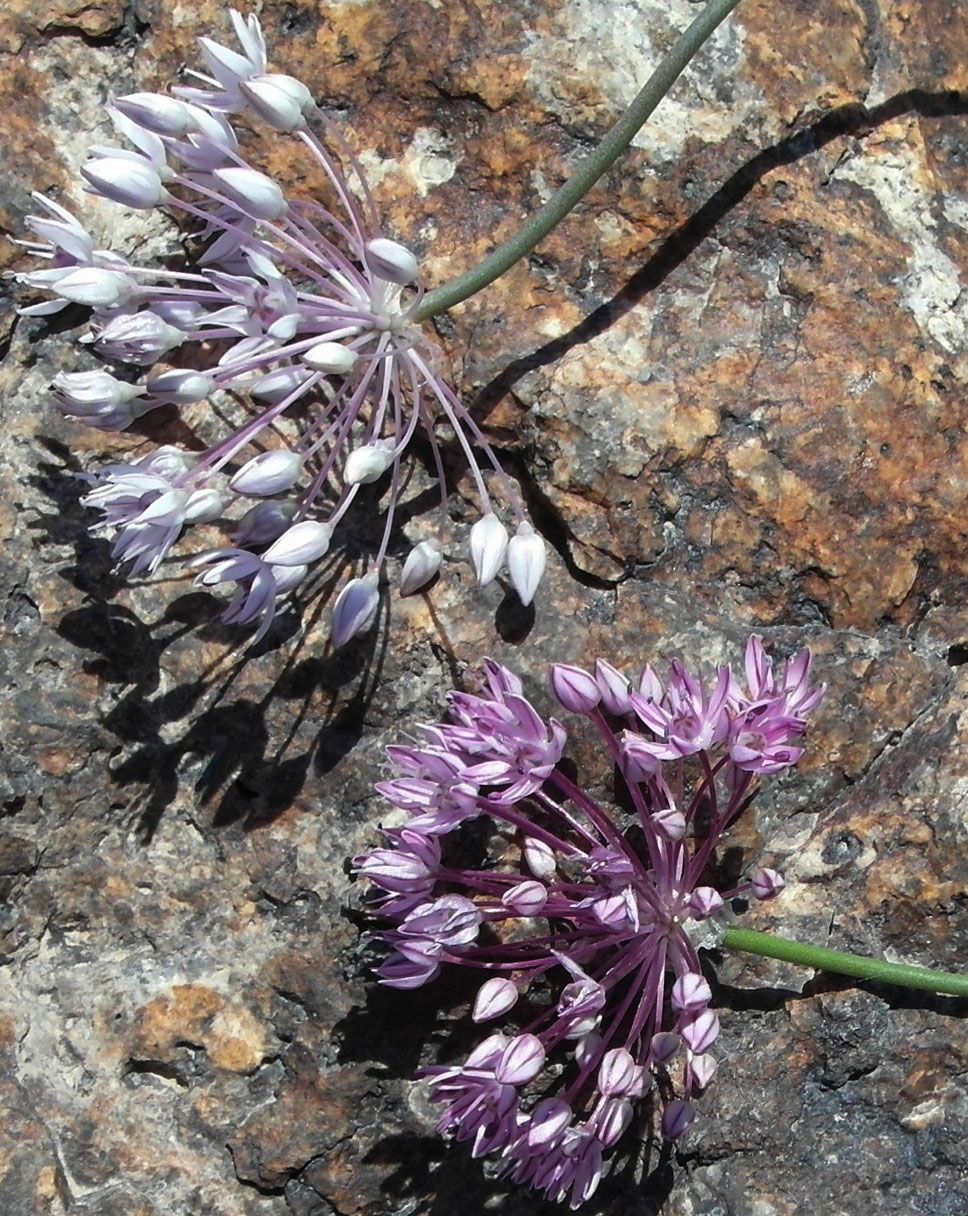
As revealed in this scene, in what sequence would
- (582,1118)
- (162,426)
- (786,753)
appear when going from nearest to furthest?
(786,753) < (582,1118) < (162,426)

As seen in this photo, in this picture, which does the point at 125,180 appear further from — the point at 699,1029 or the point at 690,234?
the point at 699,1029

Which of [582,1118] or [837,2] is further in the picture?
[837,2]

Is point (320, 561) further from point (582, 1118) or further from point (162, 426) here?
point (582, 1118)

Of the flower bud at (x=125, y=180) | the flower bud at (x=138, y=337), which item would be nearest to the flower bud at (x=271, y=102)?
the flower bud at (x=125, y=180)

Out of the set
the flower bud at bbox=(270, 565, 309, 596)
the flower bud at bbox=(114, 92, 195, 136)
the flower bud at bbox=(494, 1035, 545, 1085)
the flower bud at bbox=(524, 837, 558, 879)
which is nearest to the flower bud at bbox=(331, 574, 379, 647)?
the flower bud at bbox=(270, 565, 309, 596)

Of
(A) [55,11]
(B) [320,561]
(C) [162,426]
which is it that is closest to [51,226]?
(C) [162,426]

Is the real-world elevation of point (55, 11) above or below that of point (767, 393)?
below

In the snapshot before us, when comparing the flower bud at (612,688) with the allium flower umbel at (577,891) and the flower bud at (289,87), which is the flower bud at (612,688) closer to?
the allium flower umbel at (577,891)
